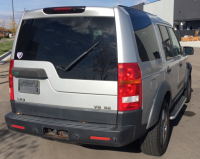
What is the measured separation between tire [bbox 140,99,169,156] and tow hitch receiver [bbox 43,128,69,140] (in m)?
1.17

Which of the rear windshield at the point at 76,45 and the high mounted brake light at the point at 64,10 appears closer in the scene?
the rear windshield at the point at 76,45

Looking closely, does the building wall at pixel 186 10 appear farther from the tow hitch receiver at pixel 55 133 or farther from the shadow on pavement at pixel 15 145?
the tow hitch receiver at pixel 55 133

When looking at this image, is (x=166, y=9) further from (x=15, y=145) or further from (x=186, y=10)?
(x=15, y=145)

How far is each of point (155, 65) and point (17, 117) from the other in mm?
2094

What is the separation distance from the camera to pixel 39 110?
3518 millimetres

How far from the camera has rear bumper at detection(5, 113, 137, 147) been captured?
3094 mm

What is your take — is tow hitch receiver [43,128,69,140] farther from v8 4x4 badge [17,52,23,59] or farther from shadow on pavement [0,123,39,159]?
v8 4x4 badge [17,52,23,59]

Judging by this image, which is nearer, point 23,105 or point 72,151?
point 23,105

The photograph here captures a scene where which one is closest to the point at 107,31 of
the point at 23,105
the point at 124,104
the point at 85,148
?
the point at 124,104

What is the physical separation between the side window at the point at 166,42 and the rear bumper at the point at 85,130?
1766mm

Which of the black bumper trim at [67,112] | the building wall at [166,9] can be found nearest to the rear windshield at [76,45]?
the black bumper trim at [67,112]

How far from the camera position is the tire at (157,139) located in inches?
145

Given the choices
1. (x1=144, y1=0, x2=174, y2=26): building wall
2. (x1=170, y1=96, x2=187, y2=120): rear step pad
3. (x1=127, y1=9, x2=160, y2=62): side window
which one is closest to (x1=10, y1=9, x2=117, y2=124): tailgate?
(x1=127, y1=9, x2=160, y2=62): side window

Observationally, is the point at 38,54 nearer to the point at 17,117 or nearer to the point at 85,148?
the point at 17,117
